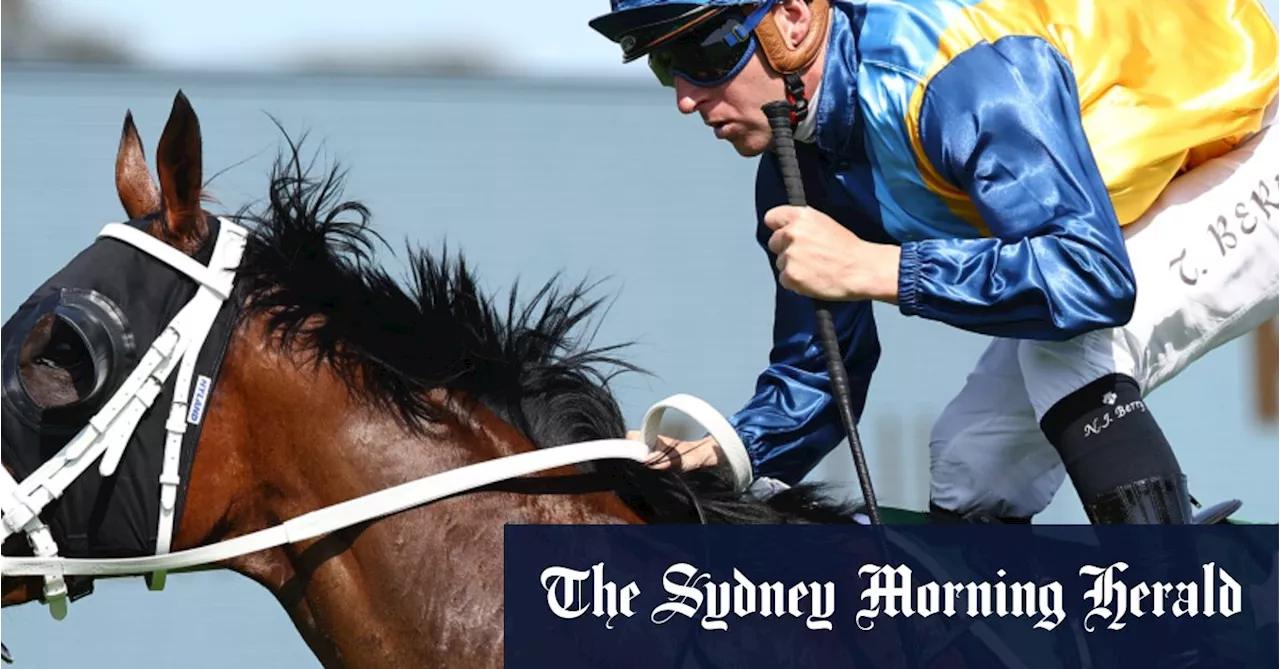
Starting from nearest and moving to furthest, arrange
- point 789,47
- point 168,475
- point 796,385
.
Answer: point 168,475 → point 789,47 → point 796,385

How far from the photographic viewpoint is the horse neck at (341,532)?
155 centimetres

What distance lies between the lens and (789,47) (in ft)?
5.71

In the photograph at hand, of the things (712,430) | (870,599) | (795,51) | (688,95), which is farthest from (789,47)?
(870,599)

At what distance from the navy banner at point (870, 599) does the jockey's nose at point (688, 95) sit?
0.44m

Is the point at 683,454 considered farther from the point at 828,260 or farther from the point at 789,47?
the point at 789,47

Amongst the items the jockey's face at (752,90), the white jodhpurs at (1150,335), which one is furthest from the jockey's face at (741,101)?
the white jodhpurs at (1150,335)

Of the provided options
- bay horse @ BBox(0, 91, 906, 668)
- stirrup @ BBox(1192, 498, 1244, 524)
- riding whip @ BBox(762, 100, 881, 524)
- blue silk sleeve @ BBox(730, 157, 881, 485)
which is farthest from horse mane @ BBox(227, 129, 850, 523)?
stirrup @ BBox(1192, 498, 1244, 524)

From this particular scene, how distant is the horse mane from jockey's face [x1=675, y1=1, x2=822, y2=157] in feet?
0.79

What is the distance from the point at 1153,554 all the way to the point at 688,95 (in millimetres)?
665

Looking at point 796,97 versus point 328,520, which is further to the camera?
point 796,97

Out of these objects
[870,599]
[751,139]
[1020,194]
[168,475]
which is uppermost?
[751,139]

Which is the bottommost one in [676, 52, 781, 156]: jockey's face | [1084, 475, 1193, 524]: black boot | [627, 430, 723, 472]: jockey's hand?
[1084, 475, 1193, 524]: black boot

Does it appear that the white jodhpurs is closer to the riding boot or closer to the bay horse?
the riding boot

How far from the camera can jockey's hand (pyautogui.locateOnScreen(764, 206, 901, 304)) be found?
1.62 m
